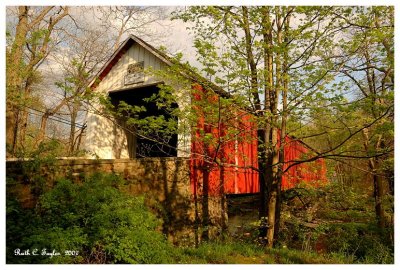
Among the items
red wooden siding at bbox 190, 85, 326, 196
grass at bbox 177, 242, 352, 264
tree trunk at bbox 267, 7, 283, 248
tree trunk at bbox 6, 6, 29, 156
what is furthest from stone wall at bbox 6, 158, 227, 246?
tree trunk at bbox 267, 7, 283, 248

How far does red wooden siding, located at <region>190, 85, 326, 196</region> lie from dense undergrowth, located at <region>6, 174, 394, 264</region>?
5.85 feet

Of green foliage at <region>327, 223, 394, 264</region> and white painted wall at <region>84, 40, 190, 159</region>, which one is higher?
white painted wall at <region>84, 40, 190, 159</region>

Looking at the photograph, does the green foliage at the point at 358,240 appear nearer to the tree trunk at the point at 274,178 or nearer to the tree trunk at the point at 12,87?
the tree trunk at the point at 274,178

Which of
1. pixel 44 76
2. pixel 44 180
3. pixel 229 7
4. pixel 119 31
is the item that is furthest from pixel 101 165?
pixel 119 31

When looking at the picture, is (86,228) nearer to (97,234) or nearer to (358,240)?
(97,234)

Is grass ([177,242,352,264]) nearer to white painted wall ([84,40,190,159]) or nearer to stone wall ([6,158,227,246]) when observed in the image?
stone wall ([6,158,227,246])

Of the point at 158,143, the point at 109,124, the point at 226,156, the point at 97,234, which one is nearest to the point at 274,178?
the point at 226,156

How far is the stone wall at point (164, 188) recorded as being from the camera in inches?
224

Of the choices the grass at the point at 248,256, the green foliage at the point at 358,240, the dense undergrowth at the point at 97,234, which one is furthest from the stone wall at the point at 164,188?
the green foliage at the point at 358,240

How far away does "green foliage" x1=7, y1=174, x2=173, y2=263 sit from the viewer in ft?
15.1

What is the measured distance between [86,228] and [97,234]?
0.23 m

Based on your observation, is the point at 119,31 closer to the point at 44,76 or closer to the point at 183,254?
the point at 44,76

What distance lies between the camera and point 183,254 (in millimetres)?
6184

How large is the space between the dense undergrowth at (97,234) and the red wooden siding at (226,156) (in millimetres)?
1784
